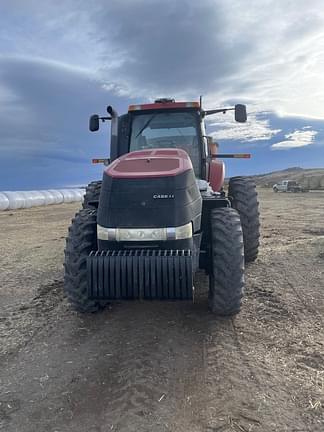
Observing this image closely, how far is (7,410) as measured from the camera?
10.9 ft

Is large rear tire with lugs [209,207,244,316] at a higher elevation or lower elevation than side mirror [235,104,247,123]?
lower

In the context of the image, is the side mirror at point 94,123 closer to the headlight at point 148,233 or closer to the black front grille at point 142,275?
the headlight at point 148,233

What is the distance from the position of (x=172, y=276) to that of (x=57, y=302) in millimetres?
2509

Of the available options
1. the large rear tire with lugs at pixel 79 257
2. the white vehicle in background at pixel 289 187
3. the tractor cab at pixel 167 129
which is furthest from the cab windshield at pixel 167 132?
the white vehicle in background at pixel 289 187

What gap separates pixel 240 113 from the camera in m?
6.77

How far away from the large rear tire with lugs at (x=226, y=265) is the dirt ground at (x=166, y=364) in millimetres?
276

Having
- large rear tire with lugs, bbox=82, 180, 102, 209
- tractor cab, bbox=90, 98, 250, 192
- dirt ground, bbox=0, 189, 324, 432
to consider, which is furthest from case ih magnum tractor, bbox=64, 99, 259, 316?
tractor cab, bbox=90, 98, 250, 192

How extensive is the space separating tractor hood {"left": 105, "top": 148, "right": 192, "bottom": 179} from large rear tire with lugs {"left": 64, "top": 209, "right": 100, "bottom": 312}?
67 centimetres

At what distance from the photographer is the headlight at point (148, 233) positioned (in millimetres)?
4332

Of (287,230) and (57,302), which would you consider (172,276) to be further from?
(287,230)

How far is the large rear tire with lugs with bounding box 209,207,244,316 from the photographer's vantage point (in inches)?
182

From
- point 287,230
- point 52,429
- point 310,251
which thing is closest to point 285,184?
point 287,230

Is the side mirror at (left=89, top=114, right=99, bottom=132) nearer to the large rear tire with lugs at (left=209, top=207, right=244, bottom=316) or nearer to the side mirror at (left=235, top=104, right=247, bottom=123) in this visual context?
the side mirror at (left=235, top=104, right=247, bottom=123)

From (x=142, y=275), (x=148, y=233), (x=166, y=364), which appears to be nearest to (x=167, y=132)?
(x=148, y=233)
